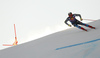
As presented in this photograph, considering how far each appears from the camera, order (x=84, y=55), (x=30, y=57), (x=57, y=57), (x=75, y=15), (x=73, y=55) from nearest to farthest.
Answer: (x=84, y=55) < (x=73, y=55) < (x=57, y=57) < (x=30, y=57) < (x=75, y=15)

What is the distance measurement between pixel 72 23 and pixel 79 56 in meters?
3.90

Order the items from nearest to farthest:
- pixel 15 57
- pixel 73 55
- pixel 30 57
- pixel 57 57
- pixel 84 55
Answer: pixel 84 55, pixel 73 55, pixel 57 57, pixel 30 57, pixel 15 57

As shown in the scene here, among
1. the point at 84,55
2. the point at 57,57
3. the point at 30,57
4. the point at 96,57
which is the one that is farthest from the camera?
the point at 30,57

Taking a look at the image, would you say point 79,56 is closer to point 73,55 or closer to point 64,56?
point 73,55

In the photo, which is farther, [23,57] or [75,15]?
[75,15]

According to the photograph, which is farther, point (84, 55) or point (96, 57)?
point (84, 55)

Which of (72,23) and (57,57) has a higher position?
(72,23)

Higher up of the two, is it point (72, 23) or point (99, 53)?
point (72, 23)

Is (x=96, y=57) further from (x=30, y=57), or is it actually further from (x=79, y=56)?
(x=30, y=57)

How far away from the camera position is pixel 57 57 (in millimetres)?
4043

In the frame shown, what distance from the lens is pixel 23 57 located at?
5.06 meters

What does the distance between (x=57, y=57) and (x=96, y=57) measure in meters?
1.30

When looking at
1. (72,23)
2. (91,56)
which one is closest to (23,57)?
(91,56)

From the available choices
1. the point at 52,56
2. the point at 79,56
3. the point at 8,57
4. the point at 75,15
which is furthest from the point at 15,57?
the point at 75,15
